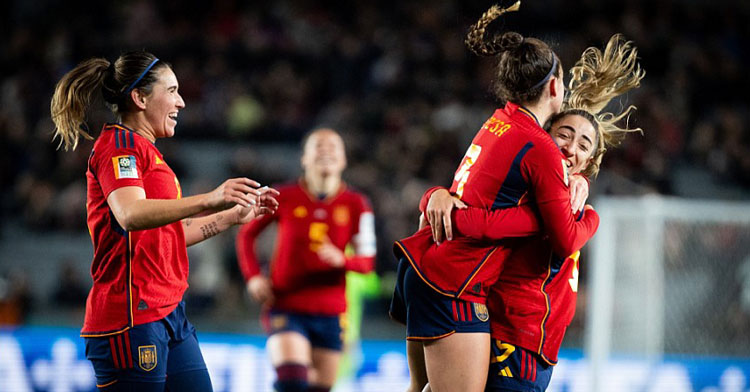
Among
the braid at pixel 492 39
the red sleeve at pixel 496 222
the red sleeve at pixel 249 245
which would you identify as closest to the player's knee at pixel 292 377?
the red sleeve at pixel 249 245

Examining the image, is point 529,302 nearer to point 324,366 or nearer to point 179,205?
point 179,205

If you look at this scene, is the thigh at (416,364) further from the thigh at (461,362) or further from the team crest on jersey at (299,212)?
the team crest on jersey at (299,212)

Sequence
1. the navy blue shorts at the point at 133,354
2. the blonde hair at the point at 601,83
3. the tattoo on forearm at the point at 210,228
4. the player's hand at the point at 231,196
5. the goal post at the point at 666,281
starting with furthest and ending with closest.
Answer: the goal post at the point at 666,281
the blonde hair at the point at 601,83
the tattoo on forearm at the point at 210,228
the navy blue shorts at the point at 133,354
the player's hand at the point at 231,196

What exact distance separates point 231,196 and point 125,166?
483mm

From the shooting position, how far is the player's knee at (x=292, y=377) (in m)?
5.55

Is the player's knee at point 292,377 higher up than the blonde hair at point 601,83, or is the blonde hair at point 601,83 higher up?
the blonde hair at point 601,83

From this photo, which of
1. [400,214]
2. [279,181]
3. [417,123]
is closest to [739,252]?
[400,214]

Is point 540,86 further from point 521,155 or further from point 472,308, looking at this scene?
point 472,308

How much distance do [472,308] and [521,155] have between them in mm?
653

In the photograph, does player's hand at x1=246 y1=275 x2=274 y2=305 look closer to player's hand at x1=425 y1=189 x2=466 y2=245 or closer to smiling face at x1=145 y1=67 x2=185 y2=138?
smiling face at x1=145 y1=67 x2=185 y2=138

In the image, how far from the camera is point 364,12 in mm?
14328

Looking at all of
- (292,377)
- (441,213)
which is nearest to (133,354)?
(441,213)

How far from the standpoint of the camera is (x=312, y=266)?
5949 mm

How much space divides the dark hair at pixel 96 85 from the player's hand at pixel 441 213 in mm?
1259
